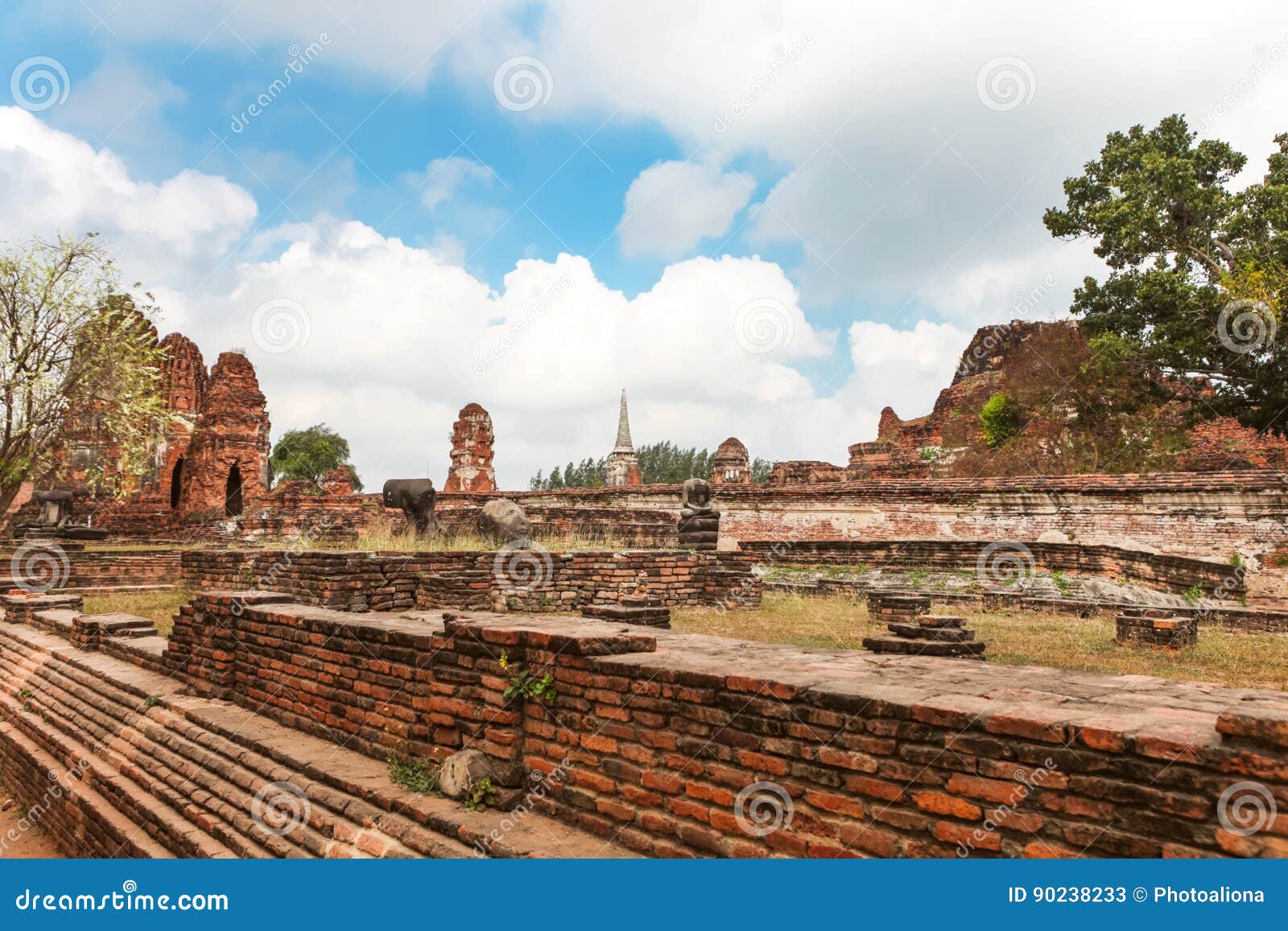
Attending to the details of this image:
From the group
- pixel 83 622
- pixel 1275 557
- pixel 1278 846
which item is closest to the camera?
pixel 1278 846

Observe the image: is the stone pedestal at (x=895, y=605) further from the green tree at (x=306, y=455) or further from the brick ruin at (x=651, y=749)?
the green tree at (x=306, y=455)

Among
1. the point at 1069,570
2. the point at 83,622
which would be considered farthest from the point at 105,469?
the point at 1069,570

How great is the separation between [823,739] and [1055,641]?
16.4ft

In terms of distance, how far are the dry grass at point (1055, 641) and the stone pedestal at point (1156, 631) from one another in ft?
0.32

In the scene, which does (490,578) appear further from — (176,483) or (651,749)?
(176,483)

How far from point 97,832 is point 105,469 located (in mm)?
15800

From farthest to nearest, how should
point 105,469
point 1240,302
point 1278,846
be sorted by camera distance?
point 105,469, point 1240,302, point 1278,846

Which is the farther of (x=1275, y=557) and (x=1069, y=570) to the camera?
(x=1275, y=557)

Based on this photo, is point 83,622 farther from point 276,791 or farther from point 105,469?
point 105,469

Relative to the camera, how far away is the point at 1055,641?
6.41 meters

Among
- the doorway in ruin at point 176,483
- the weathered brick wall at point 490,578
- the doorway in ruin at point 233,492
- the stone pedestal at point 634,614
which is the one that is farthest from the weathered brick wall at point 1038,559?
Answer: the doorway in ruin at point 176,483

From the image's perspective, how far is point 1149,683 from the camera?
2.83 metres

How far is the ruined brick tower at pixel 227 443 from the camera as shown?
2325 centimetres

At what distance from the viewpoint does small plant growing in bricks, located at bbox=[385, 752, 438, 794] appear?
3406 millimetres
